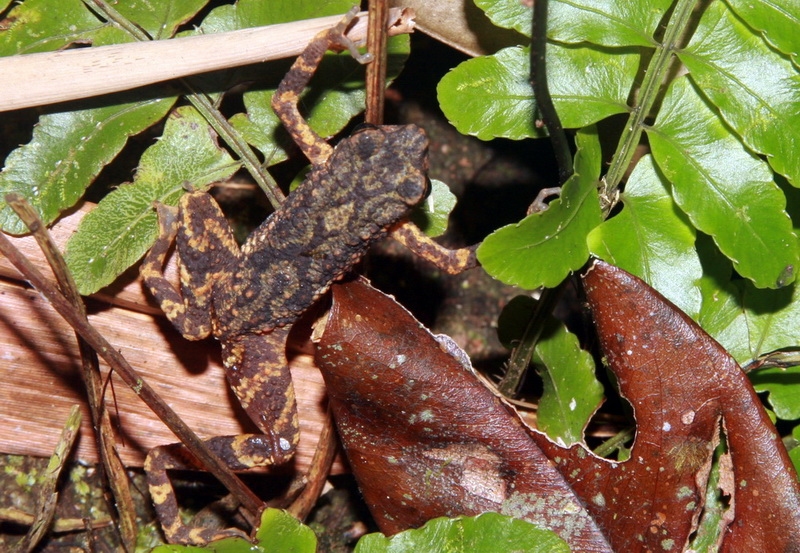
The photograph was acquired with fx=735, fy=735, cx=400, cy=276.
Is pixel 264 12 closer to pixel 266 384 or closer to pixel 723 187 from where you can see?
pixel 266 384

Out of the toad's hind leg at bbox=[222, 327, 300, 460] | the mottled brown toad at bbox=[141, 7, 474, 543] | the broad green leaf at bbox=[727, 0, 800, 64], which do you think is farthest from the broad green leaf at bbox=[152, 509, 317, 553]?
the broad green leaf at bbox=[727, 0, 800, 64]

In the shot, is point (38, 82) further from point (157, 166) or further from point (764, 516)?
point (764, 516)

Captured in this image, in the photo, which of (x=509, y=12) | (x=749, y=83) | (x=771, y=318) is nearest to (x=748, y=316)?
(x=771, y=318)

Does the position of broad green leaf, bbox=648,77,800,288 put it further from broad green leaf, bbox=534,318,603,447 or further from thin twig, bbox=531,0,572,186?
broad green leaf, bbox=534,318,603,447

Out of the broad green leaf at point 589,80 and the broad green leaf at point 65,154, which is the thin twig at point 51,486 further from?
the broad green leaf at point 589,80

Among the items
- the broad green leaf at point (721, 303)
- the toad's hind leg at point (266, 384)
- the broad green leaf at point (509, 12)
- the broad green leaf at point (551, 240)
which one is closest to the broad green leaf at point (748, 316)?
the broad green leaf at point (721, 303)

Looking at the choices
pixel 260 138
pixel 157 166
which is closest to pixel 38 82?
pixel 157 166
